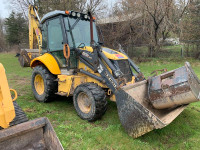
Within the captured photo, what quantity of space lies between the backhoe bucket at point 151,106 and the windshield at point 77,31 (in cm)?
209

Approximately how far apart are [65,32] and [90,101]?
2011mm

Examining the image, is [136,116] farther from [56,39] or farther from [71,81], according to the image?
[56,39]

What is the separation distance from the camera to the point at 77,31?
4.74 metres

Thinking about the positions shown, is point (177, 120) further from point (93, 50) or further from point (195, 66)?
point (195, 66)

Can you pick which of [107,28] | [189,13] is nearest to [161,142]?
[189,13]

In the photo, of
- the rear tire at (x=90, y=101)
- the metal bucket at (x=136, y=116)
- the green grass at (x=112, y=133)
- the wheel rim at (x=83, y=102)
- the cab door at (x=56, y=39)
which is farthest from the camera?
the cab door at (x=56, y=39)

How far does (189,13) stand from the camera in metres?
13.4

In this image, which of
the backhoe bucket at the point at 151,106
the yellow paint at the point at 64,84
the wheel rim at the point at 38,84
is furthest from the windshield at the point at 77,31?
the backhoe bucket at the point at 151,106

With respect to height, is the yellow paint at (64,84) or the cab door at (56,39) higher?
the cab door at (56,39)

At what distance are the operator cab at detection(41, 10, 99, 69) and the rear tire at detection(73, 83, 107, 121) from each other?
41.3 inches

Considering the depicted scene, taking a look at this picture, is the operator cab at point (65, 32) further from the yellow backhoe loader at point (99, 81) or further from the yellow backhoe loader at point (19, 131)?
the yellow backhoe loader at point (19, 131)

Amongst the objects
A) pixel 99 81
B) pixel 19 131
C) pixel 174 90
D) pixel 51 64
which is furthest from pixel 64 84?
pixel 174 90

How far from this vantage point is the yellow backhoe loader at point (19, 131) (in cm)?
201

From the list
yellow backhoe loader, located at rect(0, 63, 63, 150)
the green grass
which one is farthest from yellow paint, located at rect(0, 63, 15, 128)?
the green grass
